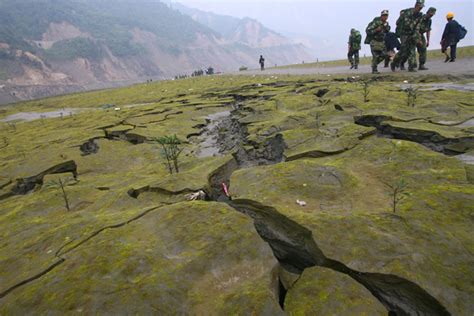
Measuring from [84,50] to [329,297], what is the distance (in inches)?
3896

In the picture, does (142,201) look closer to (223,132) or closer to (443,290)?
(443,290)

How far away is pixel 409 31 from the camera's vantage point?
30.9ft

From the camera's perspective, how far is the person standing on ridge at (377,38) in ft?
34.1

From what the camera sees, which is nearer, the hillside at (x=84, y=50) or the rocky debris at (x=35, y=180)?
the rocky debris at (x=35, y=180)

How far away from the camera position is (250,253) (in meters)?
1.73

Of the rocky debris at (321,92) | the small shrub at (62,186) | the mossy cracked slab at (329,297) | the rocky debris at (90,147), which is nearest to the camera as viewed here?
the mossy cracked slab at (329,297)

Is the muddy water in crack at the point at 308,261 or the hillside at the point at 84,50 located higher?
the hillside at the point at 84,50

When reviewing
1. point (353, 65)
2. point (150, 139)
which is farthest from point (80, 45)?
point (150, 139)

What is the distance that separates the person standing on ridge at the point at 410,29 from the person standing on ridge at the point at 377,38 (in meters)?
0.63

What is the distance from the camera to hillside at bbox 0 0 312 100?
224ft

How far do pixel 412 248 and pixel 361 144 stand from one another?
168cm

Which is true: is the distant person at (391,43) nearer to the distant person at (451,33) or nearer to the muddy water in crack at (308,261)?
the distant person at (451,33)

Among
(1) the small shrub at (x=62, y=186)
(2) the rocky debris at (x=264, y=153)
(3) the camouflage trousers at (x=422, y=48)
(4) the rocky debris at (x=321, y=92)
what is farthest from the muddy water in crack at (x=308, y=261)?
(3) the camouflage trousers at (x=422, y=48)

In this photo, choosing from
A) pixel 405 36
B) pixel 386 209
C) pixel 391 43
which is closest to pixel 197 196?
pixel 386 209
